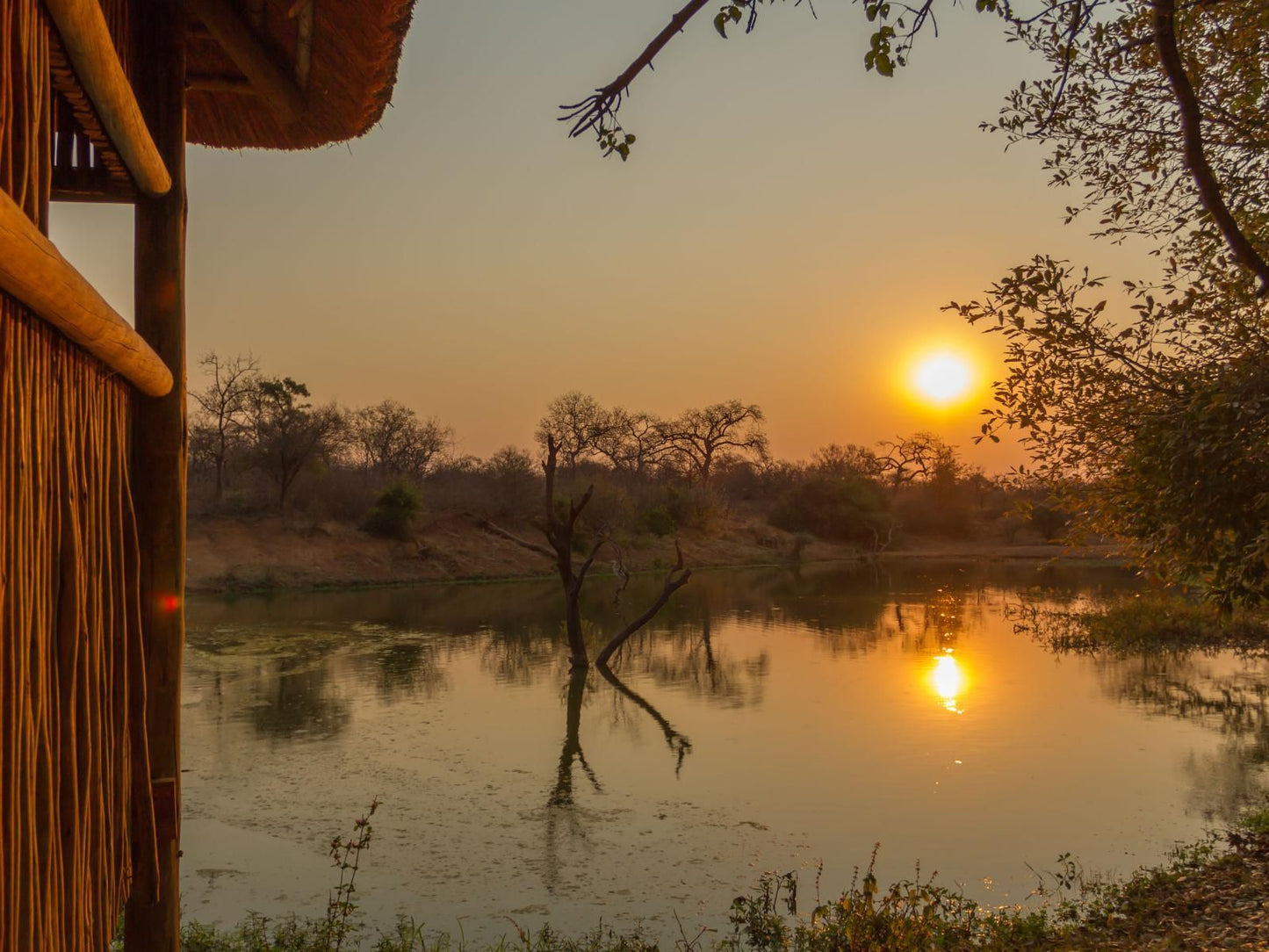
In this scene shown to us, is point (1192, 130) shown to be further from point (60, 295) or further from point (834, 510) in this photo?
point (834, 510)

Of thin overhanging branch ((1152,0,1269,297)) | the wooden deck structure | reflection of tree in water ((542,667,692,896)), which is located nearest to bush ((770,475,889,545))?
reflection of tree in water ((542,667,692,896))

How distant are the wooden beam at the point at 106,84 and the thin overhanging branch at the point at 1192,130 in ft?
10.0

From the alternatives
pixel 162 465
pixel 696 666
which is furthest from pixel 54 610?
pixel 696 666

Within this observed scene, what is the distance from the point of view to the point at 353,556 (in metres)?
32.4

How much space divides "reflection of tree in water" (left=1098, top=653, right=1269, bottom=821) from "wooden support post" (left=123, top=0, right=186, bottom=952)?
878 cm

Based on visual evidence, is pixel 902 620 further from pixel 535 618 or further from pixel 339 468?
pixel 339 468

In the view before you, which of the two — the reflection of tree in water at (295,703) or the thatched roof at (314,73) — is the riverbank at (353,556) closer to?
the reflection of tree in water at (295,703)

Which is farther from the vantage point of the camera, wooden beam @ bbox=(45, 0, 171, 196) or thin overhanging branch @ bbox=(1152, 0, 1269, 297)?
thin overhanging branch @ bbox=(1152, 0, 1269, 297)

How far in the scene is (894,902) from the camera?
5.80 metres

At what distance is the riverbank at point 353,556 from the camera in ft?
96.5

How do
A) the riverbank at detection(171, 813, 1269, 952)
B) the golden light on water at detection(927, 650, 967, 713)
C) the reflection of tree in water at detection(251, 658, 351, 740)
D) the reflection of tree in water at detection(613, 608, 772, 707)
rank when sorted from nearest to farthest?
the riverbank at detection(171, 813, 1269, 952) → the reflection of tree in water at detection(251, 658, 351, 740) → the golden light on water at detection(927, 650, 967, 713) → the reflection of tree in water at detection(613, 608, 772, 707)

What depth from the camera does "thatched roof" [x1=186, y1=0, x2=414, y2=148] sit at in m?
3.16

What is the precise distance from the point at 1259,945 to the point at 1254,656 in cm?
1343

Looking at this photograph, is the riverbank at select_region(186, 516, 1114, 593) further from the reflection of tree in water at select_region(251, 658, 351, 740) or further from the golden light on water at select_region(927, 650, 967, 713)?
the reflection of tree in water at select_region(251, 658, 351, 740)
